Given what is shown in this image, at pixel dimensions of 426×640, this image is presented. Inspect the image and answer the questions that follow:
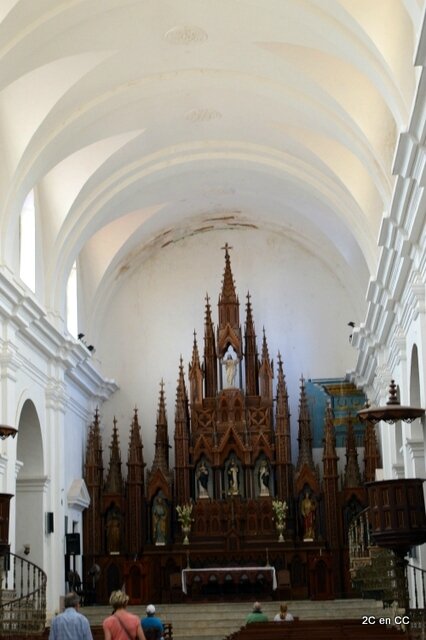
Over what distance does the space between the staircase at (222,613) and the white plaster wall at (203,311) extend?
503 centimetres

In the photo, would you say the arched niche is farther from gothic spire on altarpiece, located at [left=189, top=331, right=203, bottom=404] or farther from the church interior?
gothic spire on altarpiece, located at [left=189, top=331, right=203, bottom=404]

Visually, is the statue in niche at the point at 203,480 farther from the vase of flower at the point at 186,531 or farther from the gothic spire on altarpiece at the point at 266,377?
the gothic spire on altarpiece at the point at 266,377

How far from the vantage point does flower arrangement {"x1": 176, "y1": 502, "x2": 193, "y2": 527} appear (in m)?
23.4

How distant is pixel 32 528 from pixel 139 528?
4242mm

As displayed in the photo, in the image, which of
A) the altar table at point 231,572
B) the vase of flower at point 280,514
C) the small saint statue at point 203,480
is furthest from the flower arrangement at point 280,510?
the small saint statue at point 203,480

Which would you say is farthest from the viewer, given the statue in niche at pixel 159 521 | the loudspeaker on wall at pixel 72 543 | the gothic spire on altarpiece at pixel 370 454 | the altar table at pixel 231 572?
the statue in niche at pixel 159 521

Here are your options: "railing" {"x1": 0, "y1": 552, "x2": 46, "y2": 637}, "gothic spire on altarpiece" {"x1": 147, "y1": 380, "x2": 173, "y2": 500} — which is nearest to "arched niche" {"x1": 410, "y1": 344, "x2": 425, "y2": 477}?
"railing" {"x1": 0, "y1": 552, "x2": 46, "y2": 637}

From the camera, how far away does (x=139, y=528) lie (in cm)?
2364

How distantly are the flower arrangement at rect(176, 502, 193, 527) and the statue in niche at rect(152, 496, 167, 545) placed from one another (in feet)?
1.23

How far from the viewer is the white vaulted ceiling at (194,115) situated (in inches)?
573

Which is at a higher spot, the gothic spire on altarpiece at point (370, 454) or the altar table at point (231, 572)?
the gothic spire on altarpiece at point (370, 454)

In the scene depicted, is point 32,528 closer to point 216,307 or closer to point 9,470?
point 9,470

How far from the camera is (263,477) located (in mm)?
23891

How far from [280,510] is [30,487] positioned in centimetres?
589
